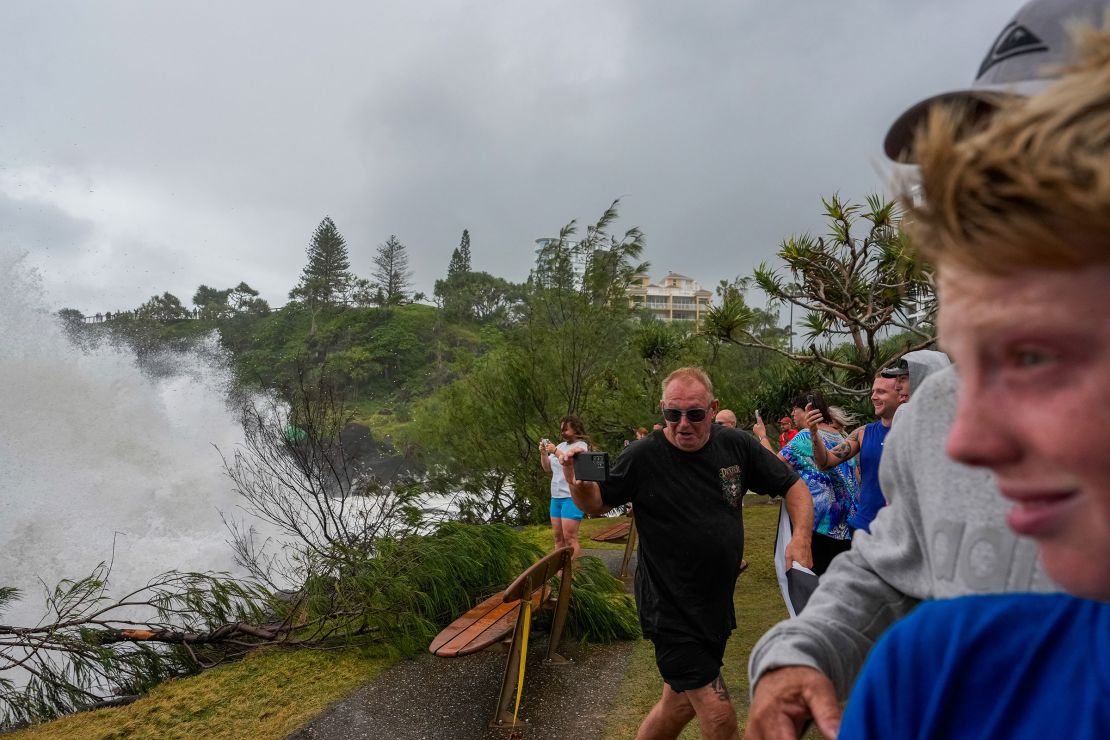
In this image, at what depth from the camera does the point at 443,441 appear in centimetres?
1369

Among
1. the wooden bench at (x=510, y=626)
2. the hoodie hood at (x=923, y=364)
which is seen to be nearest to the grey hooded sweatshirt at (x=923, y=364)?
the hoodie hood at (x=923, y=364)

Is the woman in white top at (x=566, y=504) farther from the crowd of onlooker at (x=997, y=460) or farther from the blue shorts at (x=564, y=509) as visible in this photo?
the crowd of onlooker at (x=997, y=460)

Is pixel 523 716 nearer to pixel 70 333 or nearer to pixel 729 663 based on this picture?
pixel 729 663

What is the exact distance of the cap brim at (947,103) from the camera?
0.58m

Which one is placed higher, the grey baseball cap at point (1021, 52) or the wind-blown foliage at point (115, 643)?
the grey baseball cap at point (1021, 52)

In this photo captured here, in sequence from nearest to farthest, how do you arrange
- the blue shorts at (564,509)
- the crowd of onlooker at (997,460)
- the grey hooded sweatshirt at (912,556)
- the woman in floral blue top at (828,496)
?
the crowd of onlooker at (997,460)
the grey hooded sweatshirt at (912,556)
the woman in floral blue top at (828,496)
the blue shorts at (564,509)

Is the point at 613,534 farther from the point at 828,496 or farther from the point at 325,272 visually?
the point at 325,272

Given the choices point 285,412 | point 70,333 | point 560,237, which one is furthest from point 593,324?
point 70,333

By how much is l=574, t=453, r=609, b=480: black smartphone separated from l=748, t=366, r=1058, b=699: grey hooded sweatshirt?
224 cm

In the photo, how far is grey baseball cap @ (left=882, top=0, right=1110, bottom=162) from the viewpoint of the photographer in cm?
63

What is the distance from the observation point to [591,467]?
3.47m

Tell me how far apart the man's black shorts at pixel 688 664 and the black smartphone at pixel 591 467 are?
849mm

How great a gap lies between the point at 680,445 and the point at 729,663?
2647 mm

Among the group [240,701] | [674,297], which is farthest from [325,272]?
[240,701]
